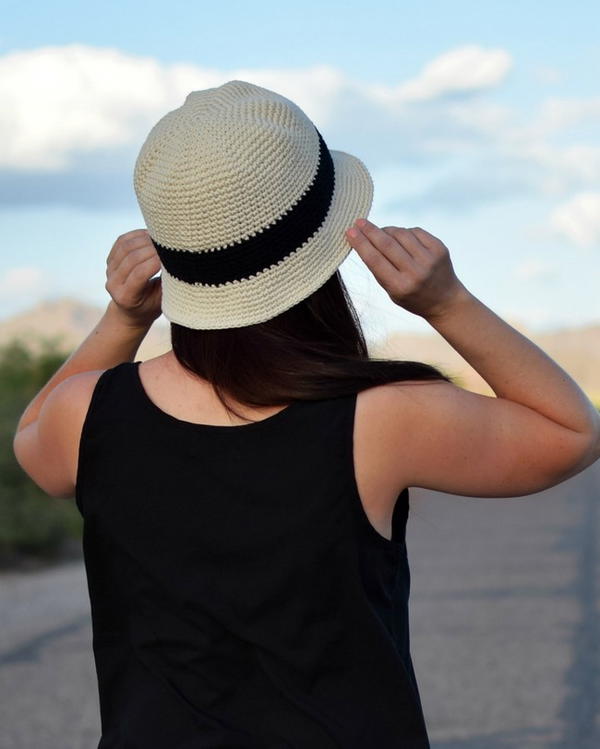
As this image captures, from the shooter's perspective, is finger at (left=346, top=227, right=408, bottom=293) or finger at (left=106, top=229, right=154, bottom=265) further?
finger at (left=106, top=229, right=154, bottom=265)

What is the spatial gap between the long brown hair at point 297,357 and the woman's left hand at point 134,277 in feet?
0.81

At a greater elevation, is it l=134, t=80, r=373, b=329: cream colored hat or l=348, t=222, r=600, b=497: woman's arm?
l=134, t=80, r=373, b=329: cream colored hat

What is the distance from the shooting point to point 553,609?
923 cm

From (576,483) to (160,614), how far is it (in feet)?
77.7

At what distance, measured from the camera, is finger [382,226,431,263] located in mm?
2109

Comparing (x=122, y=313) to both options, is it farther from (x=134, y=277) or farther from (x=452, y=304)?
(x=452, y=304)

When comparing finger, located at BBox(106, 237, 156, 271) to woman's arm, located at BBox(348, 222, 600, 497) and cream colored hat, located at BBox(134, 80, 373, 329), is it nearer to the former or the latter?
cream colored hat, located at BBox(134, 80, 373, 329)

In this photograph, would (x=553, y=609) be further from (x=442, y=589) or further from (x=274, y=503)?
(x=274, y=503)

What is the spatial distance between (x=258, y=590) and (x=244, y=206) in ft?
1.90

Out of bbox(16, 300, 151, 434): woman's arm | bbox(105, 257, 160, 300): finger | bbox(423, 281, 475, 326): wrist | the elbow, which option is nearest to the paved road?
bbox(16, 300, 151, 434): woman's arm

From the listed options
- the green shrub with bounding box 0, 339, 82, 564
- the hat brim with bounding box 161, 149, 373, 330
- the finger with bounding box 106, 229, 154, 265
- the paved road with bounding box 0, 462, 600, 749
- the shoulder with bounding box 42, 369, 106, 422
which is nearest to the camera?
the hat brim with bounding box 161, 149, 373, 330

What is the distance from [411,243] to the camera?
211 cm

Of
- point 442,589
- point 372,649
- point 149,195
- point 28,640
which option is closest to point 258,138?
point 149,195

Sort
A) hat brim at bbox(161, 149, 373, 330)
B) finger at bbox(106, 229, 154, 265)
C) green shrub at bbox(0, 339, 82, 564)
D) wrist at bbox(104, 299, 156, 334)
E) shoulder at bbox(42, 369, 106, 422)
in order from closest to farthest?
hat brim at bbox(161, 149, 373, 330) → shoulder at bbox(42, 369, 106, 422) → finger at bbox(106, 229, 154, 265) → wrist at bbox(104, 299, 156, 334) → green shrub at bbox(0, 339, 82, 564)
